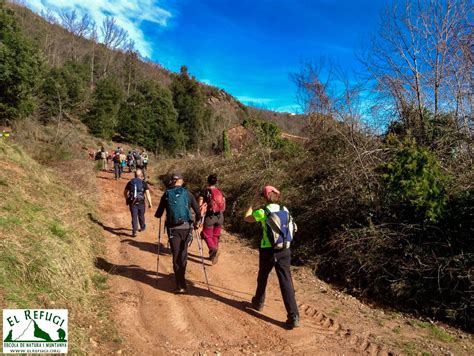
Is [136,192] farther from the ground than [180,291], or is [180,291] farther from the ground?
[136,192]

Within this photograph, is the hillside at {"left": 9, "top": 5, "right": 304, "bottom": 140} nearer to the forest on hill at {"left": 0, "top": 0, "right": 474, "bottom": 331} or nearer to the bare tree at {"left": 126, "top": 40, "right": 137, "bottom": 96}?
the bare tree at {"left": 126, "top": 40, "right": 137, "bottom": 96}

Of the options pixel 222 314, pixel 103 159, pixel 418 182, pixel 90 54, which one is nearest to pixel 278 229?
pixel 222 314

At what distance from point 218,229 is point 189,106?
3879 centimetres

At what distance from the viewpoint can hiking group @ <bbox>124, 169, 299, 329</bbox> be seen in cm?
486

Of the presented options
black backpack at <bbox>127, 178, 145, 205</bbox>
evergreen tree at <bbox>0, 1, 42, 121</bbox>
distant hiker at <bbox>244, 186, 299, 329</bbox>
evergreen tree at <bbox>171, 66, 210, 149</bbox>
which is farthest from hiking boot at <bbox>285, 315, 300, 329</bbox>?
evergreen tree at <bbox>171, 66, 210, 149</bbox>

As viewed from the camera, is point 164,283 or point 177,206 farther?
point 164,283

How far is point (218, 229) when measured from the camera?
762cm

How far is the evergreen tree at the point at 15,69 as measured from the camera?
1994 centimetres

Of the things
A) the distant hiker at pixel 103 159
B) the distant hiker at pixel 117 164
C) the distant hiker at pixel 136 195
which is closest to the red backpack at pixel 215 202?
the distant hiker at pixel 136 195

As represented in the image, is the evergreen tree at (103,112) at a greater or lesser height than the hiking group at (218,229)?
greater

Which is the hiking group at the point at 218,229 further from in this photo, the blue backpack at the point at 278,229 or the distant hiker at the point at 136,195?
the distant hiker at the point at 136,195

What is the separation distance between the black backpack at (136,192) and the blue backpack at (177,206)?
351 centimetres

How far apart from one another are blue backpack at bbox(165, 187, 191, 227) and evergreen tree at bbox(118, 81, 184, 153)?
3469 centimetres

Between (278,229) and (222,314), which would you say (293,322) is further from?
(278,229)
